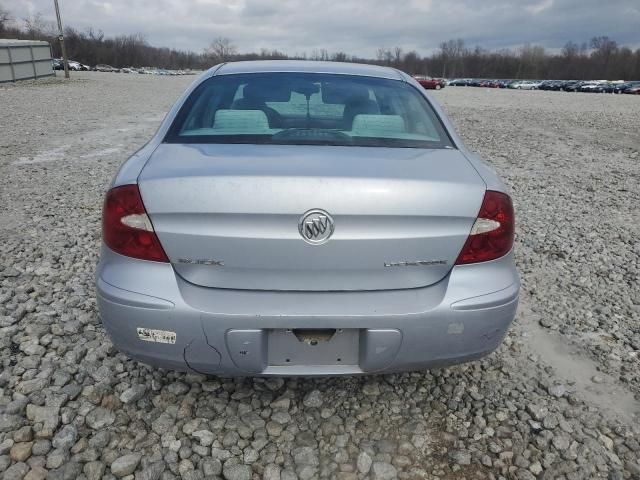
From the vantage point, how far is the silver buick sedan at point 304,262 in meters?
1.68

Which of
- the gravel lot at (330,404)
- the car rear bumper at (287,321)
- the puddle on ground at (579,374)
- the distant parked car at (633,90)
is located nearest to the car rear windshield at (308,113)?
the car rear bumper at (287,321)

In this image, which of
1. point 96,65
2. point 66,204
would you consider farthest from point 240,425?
point 96,65

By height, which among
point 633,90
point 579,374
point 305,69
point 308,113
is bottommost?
point 633,90

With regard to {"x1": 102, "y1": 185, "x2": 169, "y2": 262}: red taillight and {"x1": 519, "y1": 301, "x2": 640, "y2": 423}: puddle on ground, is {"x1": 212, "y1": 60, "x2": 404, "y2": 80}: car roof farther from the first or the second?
{"x1": 519, "y1": 301, "x2": 640, "y2": 423}: puddle on ground

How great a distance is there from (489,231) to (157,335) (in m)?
1.28

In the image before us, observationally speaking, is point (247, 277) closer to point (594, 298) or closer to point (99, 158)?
point (594, 298)

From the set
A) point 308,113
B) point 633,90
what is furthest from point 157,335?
point 633,90

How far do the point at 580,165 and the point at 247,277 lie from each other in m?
8.36

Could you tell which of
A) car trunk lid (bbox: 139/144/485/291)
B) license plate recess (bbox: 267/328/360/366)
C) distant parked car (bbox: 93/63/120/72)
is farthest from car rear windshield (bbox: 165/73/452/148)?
distant parked car (bbox: 93/63/120/72)

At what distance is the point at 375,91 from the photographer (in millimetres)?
2730

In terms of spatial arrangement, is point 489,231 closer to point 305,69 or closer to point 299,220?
point 299,220

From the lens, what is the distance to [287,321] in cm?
173

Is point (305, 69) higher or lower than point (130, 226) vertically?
higher

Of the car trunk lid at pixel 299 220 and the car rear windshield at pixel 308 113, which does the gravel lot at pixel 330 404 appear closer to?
the car trunk lid at pixel 299 220
